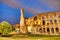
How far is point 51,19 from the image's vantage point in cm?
727

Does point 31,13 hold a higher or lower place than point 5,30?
higher

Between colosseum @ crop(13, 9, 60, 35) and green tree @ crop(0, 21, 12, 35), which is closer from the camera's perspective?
green tree @ crop(0, 21, 12, 35)

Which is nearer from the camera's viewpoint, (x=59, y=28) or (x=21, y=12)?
(x=21, y=12)

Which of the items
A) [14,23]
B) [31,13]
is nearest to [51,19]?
[31,13]

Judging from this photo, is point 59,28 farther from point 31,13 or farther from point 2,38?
point 2,38

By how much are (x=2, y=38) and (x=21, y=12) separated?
1250 millimetres

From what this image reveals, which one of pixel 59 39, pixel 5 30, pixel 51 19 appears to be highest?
pixel 51 19

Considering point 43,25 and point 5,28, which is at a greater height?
point 43,25

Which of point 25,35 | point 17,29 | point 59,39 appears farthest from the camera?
point 17,29

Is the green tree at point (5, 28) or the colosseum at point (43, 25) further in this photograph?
the colosseum at point (43, 25)

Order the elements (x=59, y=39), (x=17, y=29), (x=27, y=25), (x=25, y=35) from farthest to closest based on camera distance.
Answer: (x=27, y=25) → (x=17, y=29) → (x=25, y=35) → (x=59, y=39)

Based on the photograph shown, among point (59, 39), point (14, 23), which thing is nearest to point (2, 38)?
point (14, 23)

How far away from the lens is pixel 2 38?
5.86m

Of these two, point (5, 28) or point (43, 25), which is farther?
point (43, 25)
